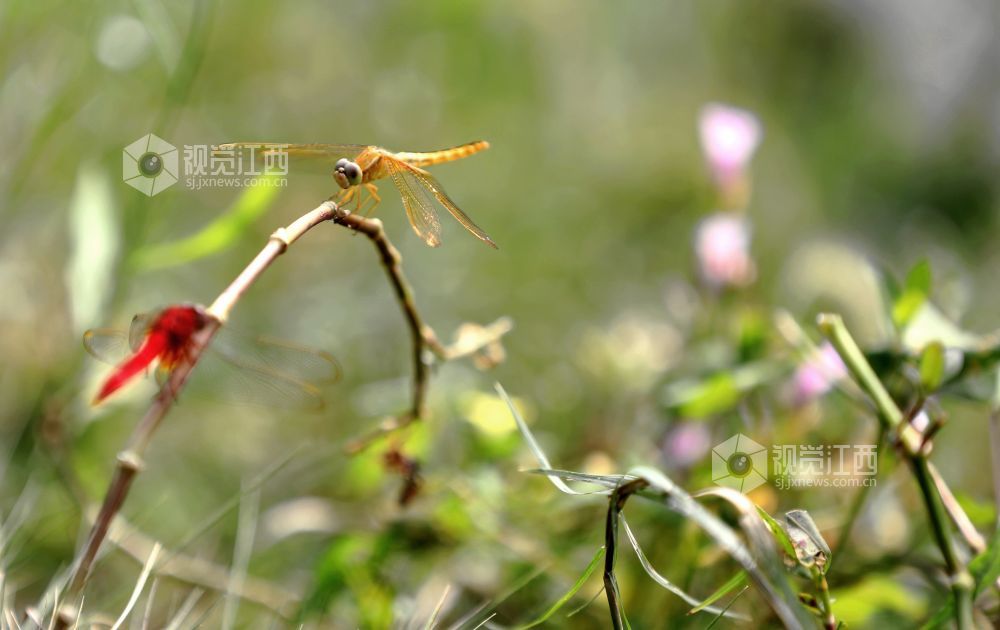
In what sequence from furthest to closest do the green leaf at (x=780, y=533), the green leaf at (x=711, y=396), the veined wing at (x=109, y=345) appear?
the green leaf at (x=711, y=396)
the veined wing at (x=109, y=345)
the green leaf at (x=780, y=533)

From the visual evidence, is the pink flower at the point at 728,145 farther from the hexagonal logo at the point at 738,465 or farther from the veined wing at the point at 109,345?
the veined wing at the point at 109,345

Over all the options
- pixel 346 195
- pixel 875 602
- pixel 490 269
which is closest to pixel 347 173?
pixel 346 195

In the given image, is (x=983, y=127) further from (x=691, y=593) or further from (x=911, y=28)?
(x=691, y=593)

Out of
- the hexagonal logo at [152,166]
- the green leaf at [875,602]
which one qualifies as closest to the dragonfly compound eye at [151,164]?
the hexagonal logo at [152,166]

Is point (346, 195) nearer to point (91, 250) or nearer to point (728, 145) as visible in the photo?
point (91, 250)

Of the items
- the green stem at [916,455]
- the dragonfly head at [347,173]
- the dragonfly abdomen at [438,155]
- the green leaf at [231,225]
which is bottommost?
the green stem at [916,455]

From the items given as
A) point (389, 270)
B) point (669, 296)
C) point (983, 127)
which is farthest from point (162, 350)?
point (983, 127)

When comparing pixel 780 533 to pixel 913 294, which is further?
pixel 913 294
